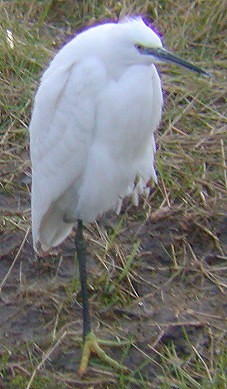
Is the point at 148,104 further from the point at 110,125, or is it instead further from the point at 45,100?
the point at 45,100

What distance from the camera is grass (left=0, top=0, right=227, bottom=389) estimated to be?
8.45 feet

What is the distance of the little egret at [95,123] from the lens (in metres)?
2.33

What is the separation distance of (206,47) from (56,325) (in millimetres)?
1637

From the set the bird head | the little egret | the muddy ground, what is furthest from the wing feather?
the muddy ground

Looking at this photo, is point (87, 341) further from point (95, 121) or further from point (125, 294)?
point (95, 121)

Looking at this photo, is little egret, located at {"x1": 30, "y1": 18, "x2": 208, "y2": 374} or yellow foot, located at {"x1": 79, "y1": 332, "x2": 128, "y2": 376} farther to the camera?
yellow foot, located at {"x1": 79, "y1": 332, "x2": 128, "y2": 376}

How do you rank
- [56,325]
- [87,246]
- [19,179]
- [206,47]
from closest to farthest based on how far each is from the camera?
[56,325] < [87,246] < [19,179] < [206,47]

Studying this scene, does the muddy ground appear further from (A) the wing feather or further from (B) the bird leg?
(A) the wing feather

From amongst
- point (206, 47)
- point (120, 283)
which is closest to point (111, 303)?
point (120, 283)

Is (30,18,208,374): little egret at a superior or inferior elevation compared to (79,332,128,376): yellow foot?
superior

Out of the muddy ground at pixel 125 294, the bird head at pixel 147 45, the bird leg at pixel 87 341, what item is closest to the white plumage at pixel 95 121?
the bird head at pixel 147 45

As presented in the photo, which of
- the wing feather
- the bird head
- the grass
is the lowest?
the grass

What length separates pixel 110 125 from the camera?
2.37 meters

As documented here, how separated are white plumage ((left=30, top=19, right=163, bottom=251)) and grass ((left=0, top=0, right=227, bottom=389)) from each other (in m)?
0.31
